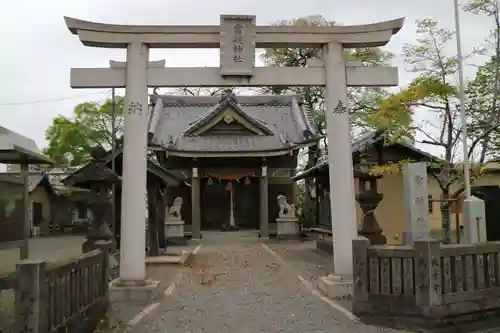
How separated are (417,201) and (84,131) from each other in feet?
103

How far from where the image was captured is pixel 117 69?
33.0ft

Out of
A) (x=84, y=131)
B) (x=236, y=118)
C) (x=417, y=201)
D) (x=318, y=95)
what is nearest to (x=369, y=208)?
(x=417, y=201)

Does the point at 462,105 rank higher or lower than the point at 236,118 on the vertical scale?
lower

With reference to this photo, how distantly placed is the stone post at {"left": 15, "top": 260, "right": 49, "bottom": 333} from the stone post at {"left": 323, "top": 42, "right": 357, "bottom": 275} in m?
6.39

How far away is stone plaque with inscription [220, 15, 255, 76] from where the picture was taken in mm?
10039

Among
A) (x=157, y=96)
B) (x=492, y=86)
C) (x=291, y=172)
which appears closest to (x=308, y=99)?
(x=291, y=172)

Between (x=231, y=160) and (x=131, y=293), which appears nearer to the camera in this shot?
(x=131, y=293)

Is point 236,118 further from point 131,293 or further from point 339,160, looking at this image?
point 131,293

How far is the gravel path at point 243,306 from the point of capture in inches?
295

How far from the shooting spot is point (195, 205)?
25.6 meters

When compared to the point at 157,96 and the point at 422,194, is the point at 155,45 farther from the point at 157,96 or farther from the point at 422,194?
the point at 157,96

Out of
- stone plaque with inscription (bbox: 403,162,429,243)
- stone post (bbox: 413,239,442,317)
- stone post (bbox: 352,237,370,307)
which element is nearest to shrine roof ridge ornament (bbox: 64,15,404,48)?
stone plaque with inscription (bbox: 403,162,429,243)

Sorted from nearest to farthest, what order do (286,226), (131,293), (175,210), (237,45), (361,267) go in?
(361,267) < (131,293) < (237,45) < (175,210) < (286,226)

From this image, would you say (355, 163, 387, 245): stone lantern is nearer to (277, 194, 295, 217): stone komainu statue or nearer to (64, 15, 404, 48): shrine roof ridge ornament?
(64, 15, 404, 48): shrine roof ridge ornament
